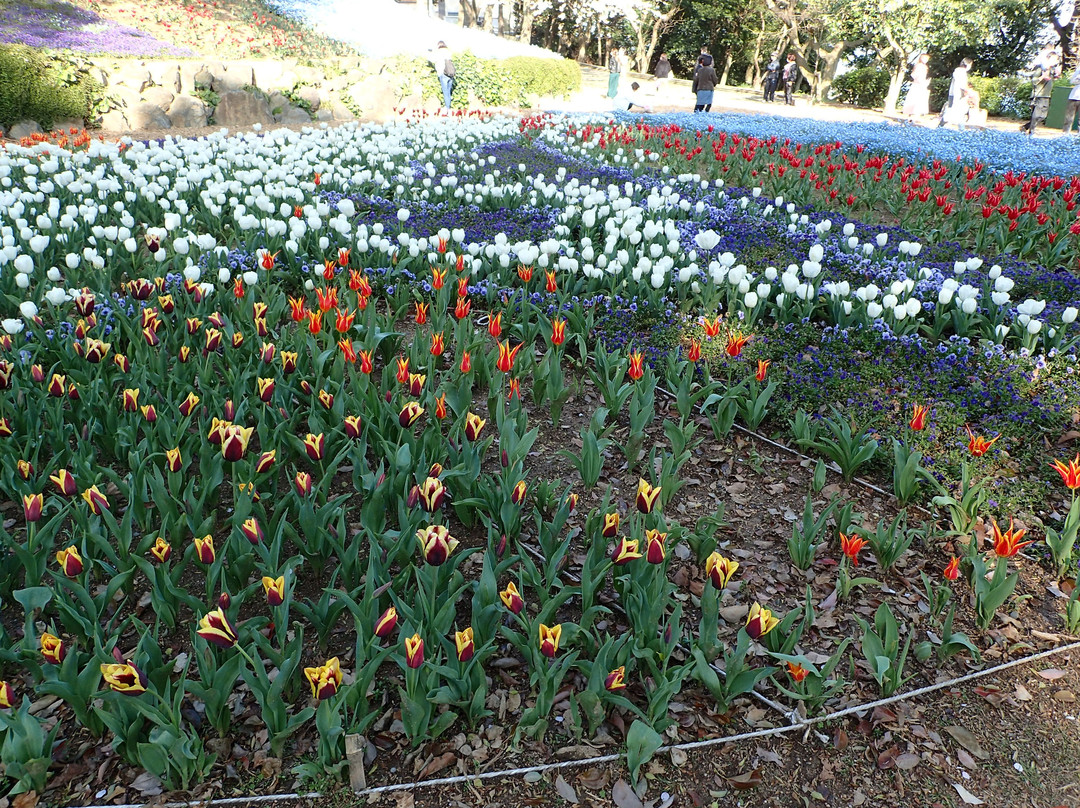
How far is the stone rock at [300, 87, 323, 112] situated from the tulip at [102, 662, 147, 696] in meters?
15.4

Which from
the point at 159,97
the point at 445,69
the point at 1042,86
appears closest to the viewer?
the point at 159,97

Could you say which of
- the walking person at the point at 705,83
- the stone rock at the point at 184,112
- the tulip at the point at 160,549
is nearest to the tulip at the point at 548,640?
the tulip at the point at 160,549

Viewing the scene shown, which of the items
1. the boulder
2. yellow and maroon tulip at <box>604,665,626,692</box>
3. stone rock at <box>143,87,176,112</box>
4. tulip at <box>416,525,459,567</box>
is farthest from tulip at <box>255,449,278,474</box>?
the boulder

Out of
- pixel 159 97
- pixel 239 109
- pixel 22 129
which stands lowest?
pixel 22 129

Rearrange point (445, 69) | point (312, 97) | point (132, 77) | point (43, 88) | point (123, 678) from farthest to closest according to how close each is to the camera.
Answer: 1. point (445, 69)
2. point (312, 97)
3. point (132, 77)
4. point (43, 88)
5. point (123, 678)

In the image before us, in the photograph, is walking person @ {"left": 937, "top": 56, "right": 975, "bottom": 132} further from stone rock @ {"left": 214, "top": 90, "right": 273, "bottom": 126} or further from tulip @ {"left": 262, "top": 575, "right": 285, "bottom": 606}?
tulip @ {"left": 262, "top": 575, "right": 285, "bottom": 606}

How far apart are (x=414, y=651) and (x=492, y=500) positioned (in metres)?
0.94

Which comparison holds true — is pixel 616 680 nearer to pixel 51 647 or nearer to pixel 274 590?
pixel 274 590

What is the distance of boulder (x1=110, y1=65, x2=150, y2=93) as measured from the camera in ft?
42.8

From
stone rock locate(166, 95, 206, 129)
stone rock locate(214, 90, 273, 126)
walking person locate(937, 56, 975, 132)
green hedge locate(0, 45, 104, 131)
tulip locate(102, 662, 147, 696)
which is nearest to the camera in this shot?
tulip locate(102, 662, 147, 696)

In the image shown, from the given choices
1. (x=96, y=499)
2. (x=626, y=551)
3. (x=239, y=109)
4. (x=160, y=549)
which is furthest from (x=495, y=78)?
(x=626, y=551)

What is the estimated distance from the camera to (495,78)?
19.0 m

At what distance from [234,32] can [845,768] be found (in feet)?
68.8

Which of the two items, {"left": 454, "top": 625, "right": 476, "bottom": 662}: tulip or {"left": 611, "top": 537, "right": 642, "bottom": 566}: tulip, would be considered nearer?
{"left": 454, "top": 625, "right": 476, "bottom": 662}: tulip
